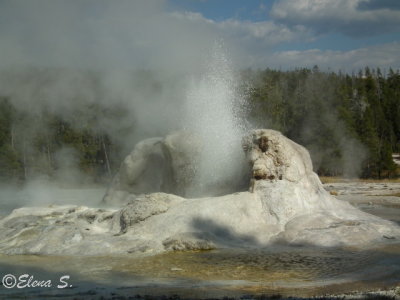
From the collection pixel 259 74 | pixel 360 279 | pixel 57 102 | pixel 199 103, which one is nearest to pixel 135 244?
pixel 360 279

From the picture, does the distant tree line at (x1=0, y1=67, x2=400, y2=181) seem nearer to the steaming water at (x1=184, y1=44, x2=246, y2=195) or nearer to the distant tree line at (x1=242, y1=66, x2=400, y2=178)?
the distant tree line at (x1=242, y1=66, x2=400, y2=178)

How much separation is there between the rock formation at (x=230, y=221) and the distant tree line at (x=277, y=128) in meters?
7.15

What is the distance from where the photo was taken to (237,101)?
35.0 feet

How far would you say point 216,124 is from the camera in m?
10.1

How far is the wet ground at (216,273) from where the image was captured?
4.63m

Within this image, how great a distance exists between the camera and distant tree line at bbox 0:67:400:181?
19750 millimetres

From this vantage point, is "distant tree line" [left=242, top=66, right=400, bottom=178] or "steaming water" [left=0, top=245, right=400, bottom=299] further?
"distant tree line" [left=242, top=66, right=400, bottom=178]

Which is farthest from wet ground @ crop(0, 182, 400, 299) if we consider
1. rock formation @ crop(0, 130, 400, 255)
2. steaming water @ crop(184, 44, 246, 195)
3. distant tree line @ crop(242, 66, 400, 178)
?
distant tree line @ crop(242, 66, 400, 178)

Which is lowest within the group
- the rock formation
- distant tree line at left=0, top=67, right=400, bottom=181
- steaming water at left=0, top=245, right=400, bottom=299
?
steaming water at left=0, top=245, right=400, bottom=299

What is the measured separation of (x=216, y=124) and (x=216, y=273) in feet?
16.4

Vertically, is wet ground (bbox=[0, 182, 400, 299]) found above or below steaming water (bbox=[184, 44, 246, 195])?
below

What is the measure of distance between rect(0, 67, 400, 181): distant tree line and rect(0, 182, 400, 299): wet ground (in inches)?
366

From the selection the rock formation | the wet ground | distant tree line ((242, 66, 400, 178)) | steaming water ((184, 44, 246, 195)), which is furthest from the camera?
distant tree line ((242, 66, 400, 178))

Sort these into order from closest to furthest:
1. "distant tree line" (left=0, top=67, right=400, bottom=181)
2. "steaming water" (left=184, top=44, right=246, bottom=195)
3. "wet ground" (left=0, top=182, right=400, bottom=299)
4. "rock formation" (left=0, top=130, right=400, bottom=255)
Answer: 1. "wet ground" (left=0, top=182, right=400, bottom=299)
2. "rock formation" (left=0, top=130, right=400, bottom=255)
3. "steaming water" (left=184, top=44, right=246, bottom=195)
4. "distant tree line" (left=0, top=67, right=400, bottom=181)
